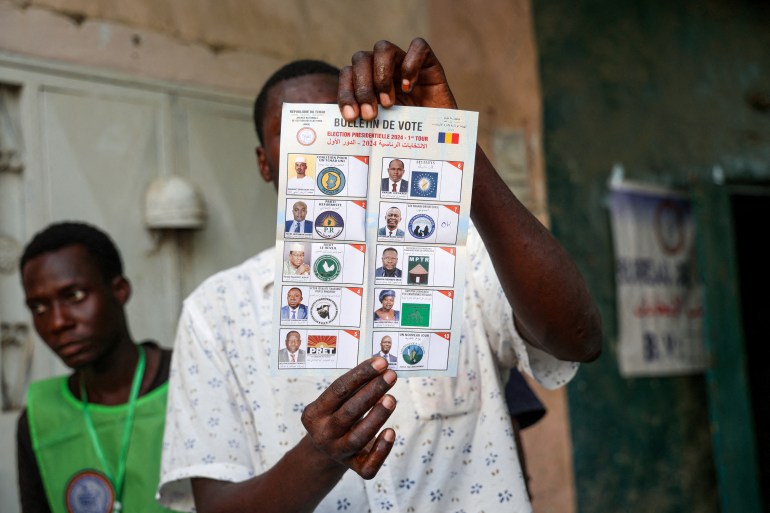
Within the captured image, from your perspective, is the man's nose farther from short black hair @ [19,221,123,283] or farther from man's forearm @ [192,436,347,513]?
man's forearm @ [192,436,347,513]

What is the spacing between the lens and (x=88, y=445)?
2568mm

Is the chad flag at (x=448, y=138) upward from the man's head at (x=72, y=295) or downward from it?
upward

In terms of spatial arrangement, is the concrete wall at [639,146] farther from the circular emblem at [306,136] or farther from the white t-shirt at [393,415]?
the circular emblem at [306,136]

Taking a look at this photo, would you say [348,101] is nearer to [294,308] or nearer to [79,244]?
[294,308]

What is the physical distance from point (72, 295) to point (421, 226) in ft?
5.07

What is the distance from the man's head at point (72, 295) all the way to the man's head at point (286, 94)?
102 cm

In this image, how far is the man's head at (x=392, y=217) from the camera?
1467 mm

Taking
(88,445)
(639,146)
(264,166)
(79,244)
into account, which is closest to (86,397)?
(88,445)

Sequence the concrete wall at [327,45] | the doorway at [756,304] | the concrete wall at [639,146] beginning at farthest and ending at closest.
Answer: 1. the doorway at [756,304]
2. the concrete wall at [639,146]
3. the concrete wall at [327,45]

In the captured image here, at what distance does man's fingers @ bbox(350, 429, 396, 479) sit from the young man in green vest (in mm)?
1261

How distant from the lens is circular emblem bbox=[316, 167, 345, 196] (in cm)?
144

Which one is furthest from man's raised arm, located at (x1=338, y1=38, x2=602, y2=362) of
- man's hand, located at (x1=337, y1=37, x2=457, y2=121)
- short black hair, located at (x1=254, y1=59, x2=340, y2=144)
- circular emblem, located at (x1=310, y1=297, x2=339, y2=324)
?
short black hair, located at (x1=254, y1=59, x2=340, y2=144)

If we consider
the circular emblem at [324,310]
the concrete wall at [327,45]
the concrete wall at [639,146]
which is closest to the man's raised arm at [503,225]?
the circular emblem at [324,310]

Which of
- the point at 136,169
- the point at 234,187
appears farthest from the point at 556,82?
the point at 136,169
